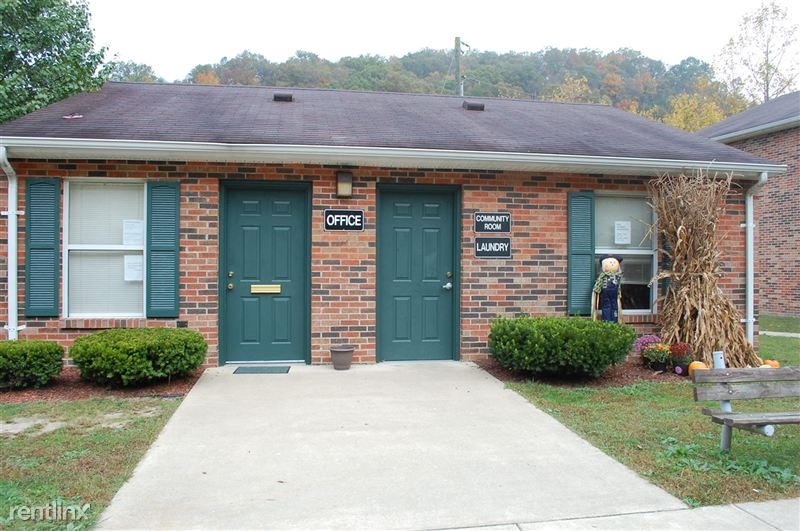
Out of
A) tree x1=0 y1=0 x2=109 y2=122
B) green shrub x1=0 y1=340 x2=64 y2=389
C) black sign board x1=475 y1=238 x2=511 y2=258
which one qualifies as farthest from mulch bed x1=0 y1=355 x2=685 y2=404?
tree x1=0 y1=0 x2=109 y2=122

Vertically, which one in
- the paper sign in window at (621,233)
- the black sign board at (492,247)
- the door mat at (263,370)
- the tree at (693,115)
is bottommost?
the door mat at (263,370)

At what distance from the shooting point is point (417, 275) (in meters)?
7.65

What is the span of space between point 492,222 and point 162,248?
404 centimetres

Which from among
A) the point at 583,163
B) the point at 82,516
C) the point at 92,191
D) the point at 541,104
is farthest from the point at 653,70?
the point at 82,516

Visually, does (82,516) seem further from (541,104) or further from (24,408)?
(541,104)

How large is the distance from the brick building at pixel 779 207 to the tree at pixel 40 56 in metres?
16.1

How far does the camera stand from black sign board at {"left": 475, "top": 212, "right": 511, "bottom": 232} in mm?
7562

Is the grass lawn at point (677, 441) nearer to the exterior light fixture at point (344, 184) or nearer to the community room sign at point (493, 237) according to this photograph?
the community room sign at point (493, 237)

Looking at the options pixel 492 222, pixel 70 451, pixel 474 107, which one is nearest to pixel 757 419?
pixel 492 222

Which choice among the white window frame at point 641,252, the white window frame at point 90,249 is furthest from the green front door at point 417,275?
the white window frame at point 90,249

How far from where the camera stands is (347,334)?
7297 millimetres

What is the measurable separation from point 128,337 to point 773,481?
227 inches

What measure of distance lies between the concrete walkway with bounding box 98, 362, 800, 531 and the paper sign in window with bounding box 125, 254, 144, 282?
1.84 m

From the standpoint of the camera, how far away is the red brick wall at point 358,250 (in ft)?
22.9
